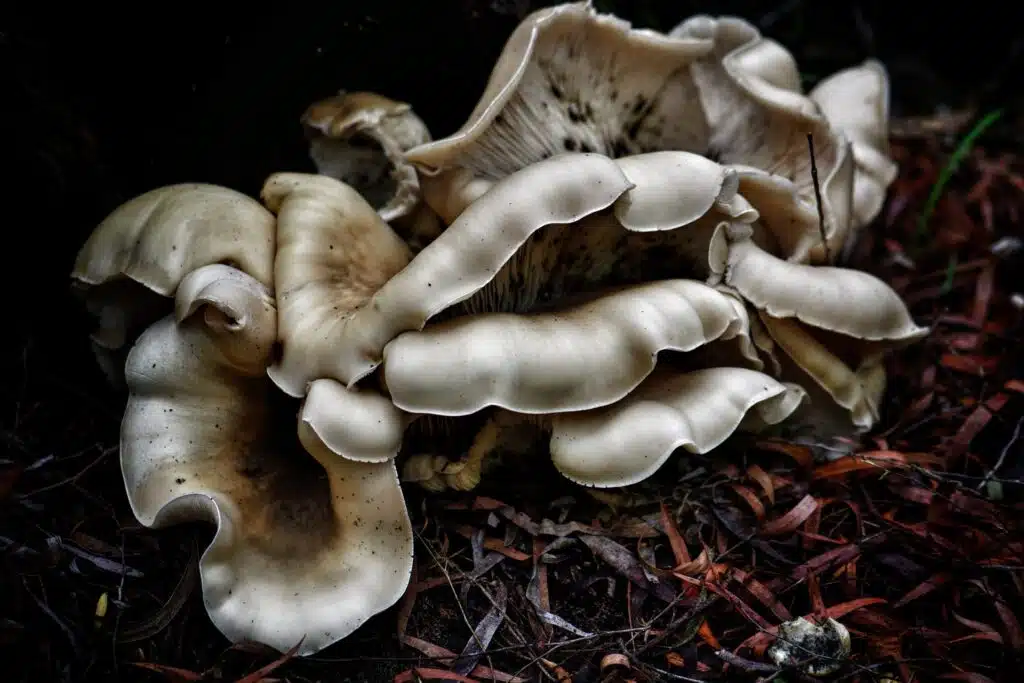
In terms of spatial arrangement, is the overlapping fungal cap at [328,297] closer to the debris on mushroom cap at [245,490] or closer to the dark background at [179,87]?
the debris on mushroom cap at [245,490]

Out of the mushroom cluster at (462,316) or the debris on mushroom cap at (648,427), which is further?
the debris on mushroom cap at (648,427)

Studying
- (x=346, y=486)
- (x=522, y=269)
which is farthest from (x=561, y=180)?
(x=346, y=486)

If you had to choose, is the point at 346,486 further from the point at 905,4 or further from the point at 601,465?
the point at 905,4

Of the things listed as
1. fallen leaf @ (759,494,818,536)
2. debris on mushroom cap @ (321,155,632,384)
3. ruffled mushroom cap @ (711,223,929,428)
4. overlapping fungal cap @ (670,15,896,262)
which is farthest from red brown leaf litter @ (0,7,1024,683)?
overlapping fungal cap @ (670,15,896,262)

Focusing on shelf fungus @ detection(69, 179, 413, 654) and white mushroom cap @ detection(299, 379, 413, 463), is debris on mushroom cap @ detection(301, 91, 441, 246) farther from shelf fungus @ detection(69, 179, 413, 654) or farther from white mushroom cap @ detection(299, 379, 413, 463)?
white mushroom cap @ detection(299, 379, 413, 463)

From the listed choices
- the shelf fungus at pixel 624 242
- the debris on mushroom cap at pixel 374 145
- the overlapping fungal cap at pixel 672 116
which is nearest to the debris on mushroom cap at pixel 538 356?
the shelf fungus at pixel 624 242

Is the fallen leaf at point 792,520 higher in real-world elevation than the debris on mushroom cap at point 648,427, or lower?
lower
